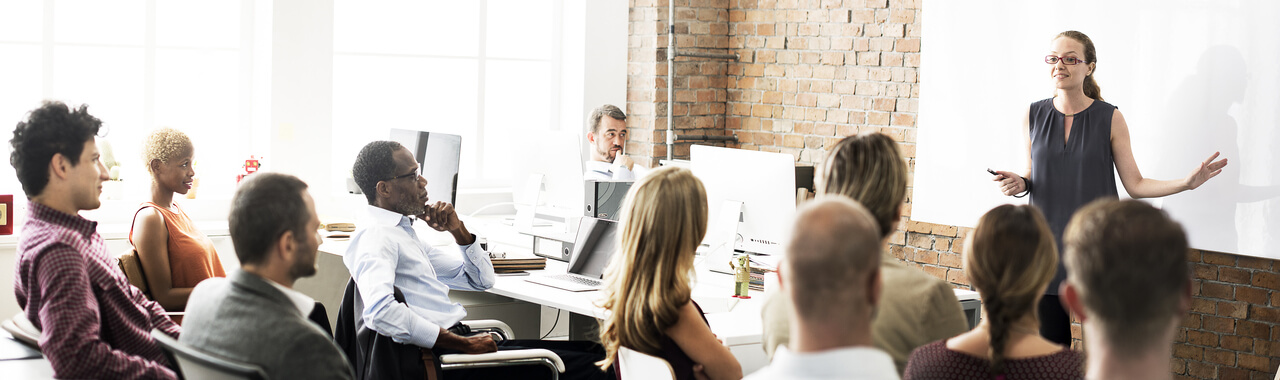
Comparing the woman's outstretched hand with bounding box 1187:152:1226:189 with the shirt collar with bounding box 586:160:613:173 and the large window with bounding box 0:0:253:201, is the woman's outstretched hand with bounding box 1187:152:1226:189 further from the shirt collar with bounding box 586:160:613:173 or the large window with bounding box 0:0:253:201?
the large window with bounding box 0:0:253:201

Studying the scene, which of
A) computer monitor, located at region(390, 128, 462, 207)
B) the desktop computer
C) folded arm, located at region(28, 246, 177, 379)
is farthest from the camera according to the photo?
computer monitor, located at region(390, 128, 462, 207)

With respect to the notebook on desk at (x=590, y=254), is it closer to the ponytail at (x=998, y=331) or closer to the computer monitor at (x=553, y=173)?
the computer monitor at (x=553, y=173)

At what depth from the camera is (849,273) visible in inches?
53.7

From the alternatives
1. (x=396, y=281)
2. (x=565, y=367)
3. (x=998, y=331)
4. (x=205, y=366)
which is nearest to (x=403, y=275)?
(x=396, y=281)

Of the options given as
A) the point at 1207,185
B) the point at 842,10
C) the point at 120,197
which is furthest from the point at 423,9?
the point at 1207,185

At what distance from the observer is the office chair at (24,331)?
235cm

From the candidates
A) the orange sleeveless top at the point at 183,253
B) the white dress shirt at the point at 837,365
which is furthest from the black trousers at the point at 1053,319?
the orange sleeveless top at the point at 183,253

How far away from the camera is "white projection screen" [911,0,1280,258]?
3.95 meters

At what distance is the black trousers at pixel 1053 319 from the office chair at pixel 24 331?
2.80 metres

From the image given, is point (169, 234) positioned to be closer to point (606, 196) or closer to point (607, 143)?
point (606, 196)

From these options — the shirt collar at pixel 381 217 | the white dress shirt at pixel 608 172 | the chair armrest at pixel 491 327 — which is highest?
the white dress shirt at pixel 608 172

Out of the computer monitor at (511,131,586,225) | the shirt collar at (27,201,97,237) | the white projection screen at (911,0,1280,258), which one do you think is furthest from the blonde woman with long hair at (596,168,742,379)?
the white projection screen at (911,0,1280,258)

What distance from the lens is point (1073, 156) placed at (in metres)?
3.64

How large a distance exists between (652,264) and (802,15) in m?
3.73
